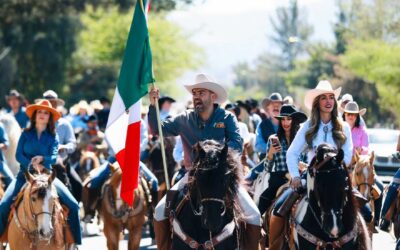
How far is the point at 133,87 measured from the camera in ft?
42.1

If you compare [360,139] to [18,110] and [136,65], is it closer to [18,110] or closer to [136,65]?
[136,65]

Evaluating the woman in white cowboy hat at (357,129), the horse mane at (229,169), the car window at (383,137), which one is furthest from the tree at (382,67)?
the horse mane at (229,169)

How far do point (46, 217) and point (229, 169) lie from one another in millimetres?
3547

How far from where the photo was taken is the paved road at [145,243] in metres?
19.6

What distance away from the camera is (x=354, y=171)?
1720 cm

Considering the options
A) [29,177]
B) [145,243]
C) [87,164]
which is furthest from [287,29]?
[29,177]

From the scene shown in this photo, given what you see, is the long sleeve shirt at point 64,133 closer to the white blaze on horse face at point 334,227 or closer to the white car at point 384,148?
the white blaze on horse face at point 334,227

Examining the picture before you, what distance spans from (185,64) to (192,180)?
72939 millimetres

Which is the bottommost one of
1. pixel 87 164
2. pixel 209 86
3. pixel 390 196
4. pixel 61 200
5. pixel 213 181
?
pixel 87 164

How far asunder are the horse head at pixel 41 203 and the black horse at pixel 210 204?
2804 millimetres

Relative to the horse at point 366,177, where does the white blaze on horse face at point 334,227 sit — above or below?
above

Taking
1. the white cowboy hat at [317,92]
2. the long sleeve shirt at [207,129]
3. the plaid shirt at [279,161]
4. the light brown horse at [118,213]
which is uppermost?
the white cowboy hat at [317,92]

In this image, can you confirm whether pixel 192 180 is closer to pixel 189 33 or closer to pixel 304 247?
pixel 304 247

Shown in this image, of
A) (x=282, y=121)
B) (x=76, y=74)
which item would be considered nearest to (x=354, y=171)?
(x=282, y=121)
